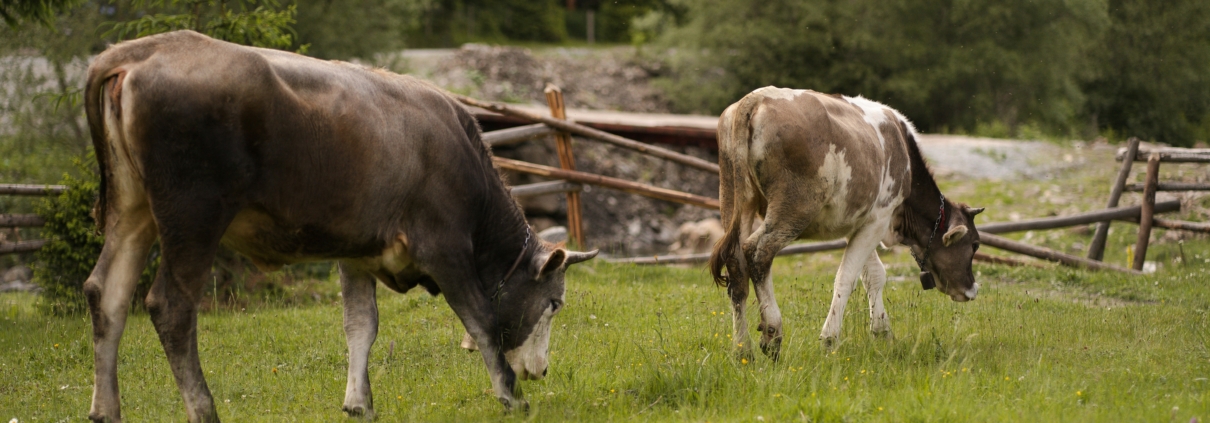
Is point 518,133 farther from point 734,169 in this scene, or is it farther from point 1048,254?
point 1048,254

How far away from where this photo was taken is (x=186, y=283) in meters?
4.12

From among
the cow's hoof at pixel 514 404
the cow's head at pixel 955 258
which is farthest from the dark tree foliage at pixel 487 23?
the cow's hoof at pixel 514 404

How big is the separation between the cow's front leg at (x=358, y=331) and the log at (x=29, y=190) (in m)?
4.33

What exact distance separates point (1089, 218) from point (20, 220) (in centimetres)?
1027

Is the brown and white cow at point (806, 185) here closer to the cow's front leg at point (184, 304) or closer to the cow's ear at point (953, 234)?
the cow's ear at point (953, 234)

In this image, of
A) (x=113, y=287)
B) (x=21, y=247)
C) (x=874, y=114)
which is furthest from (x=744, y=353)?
(x=21, y=247)

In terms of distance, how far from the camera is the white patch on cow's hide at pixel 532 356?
16.8 feet

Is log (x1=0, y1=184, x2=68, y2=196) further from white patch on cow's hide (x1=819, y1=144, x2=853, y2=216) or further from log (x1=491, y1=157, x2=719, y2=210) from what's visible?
white patch on cow's hide (x1=819, y1=144, x2=853, y2=216)

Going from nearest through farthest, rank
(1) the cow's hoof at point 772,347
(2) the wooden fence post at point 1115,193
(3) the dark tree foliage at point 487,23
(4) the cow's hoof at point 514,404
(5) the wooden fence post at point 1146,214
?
(4) the cow's hoof at point 514,404 → (1) the cow's hoof at point 772,347 → (5) the wooden fence post at point 1146,214 → (2) the wooden fence post at point 1115,193 → (3) the dark tree foliage at point 487,23

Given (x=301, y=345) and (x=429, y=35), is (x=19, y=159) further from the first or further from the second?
(x=429, y=35)

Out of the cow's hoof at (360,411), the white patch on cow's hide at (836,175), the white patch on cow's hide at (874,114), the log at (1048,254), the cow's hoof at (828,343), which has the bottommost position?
the log at (1048,254)

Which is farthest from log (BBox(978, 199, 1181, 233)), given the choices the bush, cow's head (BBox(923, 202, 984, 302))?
the bush

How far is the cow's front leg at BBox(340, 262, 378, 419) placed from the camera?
4902 millimetres

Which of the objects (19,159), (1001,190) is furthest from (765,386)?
(19,159)
